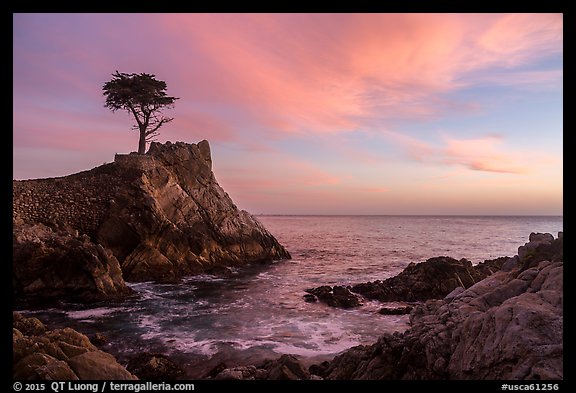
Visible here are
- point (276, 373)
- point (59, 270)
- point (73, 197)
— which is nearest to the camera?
point (276, 373)

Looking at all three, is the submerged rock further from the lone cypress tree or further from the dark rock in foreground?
the lone cypress tree

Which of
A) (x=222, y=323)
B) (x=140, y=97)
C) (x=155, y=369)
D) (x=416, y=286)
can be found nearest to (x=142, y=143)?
(x=140, y=97)

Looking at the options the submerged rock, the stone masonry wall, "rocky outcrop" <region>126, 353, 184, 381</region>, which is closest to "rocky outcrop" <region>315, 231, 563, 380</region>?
the submerged rock

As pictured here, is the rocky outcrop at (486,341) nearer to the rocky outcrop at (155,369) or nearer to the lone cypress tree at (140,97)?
the rocky outcrop at (155,369)

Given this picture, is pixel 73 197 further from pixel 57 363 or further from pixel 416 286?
pixel 416 286

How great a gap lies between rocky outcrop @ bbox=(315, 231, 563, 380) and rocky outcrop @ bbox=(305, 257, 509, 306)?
1154 centimetres

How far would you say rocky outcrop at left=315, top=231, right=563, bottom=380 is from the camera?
5.77 m

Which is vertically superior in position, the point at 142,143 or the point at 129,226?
the point at 142,143

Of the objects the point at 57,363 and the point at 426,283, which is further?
the point at 426,283

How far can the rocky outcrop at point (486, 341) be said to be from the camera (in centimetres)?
577

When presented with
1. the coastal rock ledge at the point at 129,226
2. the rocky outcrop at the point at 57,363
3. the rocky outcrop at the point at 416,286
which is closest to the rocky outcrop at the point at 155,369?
the rocky outcrop at the point at 57,363

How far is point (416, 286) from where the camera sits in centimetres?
2245

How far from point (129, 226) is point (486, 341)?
2668 centimetres
